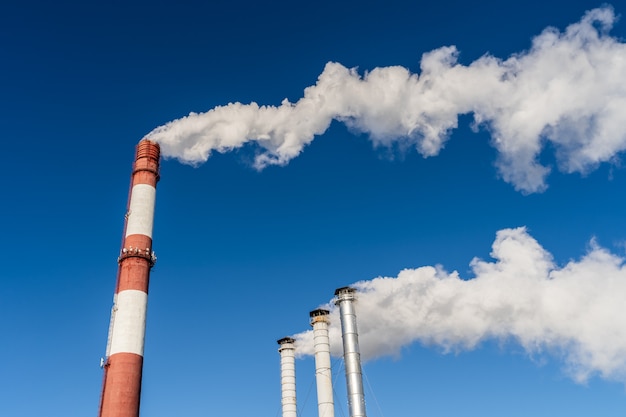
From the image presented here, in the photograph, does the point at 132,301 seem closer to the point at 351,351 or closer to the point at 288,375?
the point at 351,351

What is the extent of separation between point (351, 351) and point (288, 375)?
12619 millimetres

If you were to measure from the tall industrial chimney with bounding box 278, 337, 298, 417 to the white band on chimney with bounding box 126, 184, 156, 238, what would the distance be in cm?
2086

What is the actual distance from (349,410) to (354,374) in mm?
2644

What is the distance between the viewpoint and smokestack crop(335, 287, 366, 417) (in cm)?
4341

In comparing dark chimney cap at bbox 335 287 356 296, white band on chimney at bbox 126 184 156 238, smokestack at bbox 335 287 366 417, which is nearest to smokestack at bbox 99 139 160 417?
white band on chimney at bbox 126 184 156 238

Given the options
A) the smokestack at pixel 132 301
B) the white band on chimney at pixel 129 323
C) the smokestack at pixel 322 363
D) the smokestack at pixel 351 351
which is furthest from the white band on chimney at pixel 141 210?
the smokestack at pixel 322 363

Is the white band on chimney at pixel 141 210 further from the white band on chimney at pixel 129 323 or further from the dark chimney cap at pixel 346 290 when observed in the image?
the dark chimney cap at pixel 346 290

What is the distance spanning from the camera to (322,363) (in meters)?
51.5

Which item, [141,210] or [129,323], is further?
[141,210]

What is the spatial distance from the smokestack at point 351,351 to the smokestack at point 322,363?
5.99 meters

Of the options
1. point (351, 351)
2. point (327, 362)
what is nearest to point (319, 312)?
→ point (327, 362)

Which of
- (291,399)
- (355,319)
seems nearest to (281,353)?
(291,399)

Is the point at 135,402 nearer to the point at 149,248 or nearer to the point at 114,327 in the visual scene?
the point at 114,327

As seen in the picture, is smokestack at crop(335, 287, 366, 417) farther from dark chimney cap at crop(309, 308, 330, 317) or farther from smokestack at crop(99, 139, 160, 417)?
smokestack at crop(99, 139, 160, 417)
